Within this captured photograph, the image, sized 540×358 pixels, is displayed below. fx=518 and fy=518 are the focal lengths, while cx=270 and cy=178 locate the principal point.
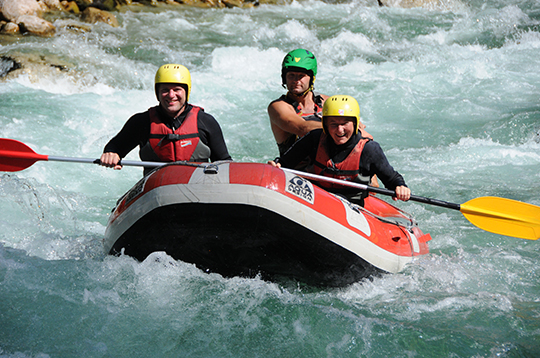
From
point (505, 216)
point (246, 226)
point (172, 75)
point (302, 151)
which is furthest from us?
point (505, 216)

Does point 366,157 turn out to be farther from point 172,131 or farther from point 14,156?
point 14,156

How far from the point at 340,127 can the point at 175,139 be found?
43.9 inches

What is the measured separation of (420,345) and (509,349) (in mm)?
489

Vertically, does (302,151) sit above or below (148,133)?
below

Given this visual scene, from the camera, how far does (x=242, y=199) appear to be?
2.84 meters

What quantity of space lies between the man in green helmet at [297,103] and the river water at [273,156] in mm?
1383

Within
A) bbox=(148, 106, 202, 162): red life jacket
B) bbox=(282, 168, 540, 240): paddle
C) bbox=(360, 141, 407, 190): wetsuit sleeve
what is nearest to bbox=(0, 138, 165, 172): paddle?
bbox=(148, 106, 202, 162): red life jacket

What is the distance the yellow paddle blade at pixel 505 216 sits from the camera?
12.9ft

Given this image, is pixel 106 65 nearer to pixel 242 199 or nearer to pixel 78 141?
pixel 78 141

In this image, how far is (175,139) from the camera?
3.49 meters

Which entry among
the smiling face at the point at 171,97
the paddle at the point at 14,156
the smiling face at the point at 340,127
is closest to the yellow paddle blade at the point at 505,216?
the smiling face at the point at 340,127

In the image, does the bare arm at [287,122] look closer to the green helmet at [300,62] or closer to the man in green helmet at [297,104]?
the man in green helmet at [297,104]

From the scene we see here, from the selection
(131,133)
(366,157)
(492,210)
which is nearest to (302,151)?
(366,157)

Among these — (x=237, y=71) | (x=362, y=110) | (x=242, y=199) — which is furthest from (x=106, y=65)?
(x=242, y=199)
